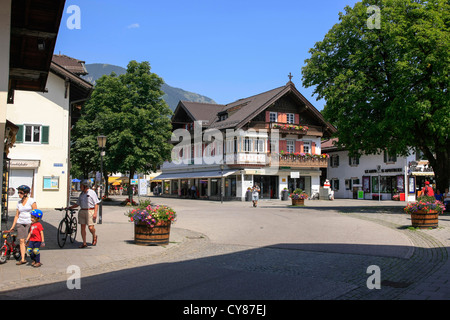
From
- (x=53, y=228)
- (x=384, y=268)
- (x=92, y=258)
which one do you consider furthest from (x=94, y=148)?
(x=384, y=268)

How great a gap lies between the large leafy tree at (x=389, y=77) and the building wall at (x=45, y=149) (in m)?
16.2

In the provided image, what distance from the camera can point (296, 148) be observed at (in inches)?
1821

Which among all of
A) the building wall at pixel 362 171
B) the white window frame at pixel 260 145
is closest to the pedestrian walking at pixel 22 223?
the white window frame at pixel 260 145

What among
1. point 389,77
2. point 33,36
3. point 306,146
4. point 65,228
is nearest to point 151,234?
point 65,228

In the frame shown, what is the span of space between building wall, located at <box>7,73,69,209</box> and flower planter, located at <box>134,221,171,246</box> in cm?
1824

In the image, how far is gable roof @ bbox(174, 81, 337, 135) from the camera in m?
42.8

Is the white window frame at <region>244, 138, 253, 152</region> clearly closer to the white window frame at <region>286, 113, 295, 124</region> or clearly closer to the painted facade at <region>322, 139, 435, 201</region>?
the white window frame at <region>286, 113, 295, 124</region>

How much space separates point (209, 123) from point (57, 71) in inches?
967

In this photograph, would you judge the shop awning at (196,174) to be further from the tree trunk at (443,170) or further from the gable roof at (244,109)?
the tree trunk at (443,170)

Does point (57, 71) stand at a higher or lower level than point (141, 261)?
higher

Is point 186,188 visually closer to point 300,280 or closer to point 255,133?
point 255,133

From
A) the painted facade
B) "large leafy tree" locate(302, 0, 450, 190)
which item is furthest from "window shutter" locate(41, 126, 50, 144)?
the painted facade

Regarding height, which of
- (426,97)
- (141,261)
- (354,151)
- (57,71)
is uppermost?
(57,71)

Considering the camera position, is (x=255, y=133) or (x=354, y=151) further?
(x=255, y=133)
